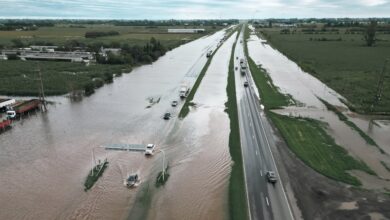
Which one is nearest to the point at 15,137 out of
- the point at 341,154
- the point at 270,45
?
the point at 341,154

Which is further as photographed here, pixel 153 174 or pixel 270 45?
pixel 270 45

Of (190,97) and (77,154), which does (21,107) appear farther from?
(190,97)

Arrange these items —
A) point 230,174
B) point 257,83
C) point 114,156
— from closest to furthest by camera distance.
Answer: point 230,174 < point 114,156 < point 257,83

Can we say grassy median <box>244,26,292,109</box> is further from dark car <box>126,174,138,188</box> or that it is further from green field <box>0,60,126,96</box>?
green field <box>0,60,126,96</box>

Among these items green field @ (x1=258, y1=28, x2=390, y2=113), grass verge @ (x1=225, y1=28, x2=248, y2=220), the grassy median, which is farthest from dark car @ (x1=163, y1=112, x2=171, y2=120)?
green field @ (x1=258, y1=28, x2=390, y2=113)

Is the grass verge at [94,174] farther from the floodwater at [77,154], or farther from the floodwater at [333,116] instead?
the floodwater at [333,116]

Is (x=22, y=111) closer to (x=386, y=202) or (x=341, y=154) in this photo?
(x=341, y=154)
